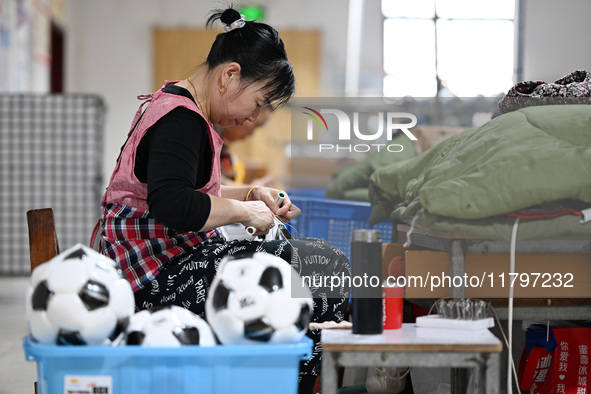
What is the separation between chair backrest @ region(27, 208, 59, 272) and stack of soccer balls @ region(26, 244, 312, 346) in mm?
270

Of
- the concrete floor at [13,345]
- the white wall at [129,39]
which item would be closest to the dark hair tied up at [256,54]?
the concrete floor at [13,345]

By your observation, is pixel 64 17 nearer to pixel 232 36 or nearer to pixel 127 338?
pixel 232 36

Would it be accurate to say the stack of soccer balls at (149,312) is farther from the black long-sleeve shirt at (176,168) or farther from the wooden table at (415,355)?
the black long-sleeve shirt at (176,168)

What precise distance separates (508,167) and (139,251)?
867 mm

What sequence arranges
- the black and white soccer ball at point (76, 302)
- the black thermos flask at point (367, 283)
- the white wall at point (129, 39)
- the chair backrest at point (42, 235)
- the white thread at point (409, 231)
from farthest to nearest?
the white wall at point (129, 39) → the white thread at point (409, 231) → the chair backrest at point (42, 235) → the black thermos flask at point (367, 283) → the black and white soccer ball at point (76, 302)

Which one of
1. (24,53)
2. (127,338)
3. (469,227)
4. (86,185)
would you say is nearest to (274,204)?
(469,227)

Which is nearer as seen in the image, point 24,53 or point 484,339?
point 484,339

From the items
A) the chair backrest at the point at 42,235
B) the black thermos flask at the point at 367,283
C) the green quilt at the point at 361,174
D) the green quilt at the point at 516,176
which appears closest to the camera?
the black thermos flask at the point at 367,283

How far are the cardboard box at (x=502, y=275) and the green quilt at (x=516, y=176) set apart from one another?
0.24ft

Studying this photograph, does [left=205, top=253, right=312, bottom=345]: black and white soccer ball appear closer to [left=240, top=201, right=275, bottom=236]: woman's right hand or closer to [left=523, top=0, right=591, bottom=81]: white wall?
[left=240, top=201, right=275, bottom=236]: woman's right hand

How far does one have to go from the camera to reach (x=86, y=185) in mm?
4840

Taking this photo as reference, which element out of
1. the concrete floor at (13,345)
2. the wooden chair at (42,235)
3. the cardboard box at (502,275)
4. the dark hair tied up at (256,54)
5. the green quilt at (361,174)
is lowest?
the concrete floor at (13,345)

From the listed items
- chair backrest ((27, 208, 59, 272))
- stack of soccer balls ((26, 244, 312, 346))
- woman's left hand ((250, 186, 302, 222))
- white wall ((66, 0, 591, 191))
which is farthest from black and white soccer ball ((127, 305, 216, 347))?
white wall ((66, 0, 591, 191))

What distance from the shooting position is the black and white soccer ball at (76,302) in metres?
1.19
